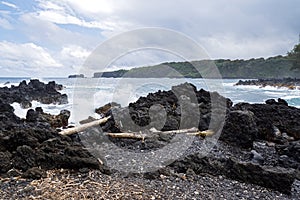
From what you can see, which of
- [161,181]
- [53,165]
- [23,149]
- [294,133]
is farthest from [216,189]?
[294,133]

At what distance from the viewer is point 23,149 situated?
4445 millimetres

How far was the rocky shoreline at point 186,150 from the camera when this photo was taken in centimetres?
423

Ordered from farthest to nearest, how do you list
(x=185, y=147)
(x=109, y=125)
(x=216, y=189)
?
(x=109, y=125) < (x=185, y=147) < (x=216, y=189)

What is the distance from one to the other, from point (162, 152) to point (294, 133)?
4.93 meters

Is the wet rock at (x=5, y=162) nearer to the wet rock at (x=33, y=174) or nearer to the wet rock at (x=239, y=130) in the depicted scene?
the wet rock at (x=33, y=174)

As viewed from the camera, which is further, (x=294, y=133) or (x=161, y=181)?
(x=294, y=133)

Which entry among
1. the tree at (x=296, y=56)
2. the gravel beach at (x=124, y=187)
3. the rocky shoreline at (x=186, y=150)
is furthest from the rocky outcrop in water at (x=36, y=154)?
the tree at (x=296, y=56)

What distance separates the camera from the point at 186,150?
600 centimetres

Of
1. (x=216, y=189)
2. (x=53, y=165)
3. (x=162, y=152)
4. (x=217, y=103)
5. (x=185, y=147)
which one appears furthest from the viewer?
(x=217, y=103)

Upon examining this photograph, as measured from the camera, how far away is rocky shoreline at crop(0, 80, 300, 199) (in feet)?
13.9

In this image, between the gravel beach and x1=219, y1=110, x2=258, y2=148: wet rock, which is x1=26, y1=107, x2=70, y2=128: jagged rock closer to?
x1=219, y1=110, x2=258, y2=148: wet rock

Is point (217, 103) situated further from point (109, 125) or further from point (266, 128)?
point (109, 125)

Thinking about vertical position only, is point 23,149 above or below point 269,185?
above

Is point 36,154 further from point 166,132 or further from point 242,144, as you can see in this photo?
point 242,144
